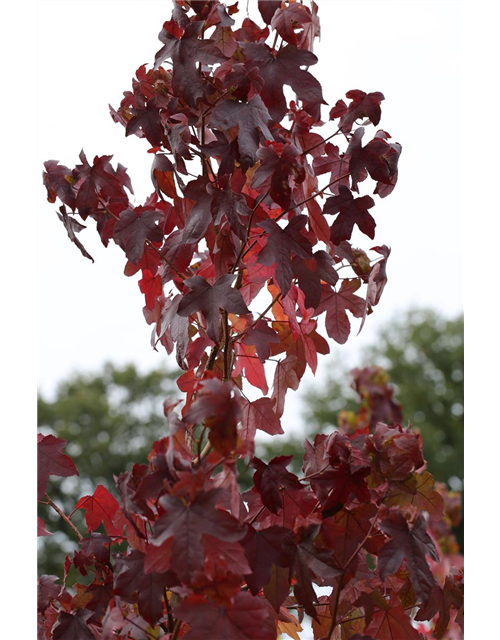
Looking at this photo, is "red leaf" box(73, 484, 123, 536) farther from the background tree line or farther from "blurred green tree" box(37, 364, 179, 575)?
"blurred green tree" box(37, 364, 179, 575)

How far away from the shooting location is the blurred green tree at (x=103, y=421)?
15.8m

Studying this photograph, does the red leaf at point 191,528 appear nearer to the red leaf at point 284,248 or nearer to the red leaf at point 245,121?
the red leaf at point 284,248

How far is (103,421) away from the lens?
16.4m

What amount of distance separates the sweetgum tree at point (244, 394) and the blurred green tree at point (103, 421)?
1389 centimetres

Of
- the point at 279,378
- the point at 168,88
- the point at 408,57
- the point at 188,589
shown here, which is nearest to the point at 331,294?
the point at 279,378

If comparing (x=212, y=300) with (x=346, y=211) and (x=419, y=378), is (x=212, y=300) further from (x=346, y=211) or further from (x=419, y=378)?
(x=419, y=378)

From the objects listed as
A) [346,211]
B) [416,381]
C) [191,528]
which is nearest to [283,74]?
[346,211]

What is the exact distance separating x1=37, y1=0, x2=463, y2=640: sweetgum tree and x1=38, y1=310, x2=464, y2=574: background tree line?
13039 mm

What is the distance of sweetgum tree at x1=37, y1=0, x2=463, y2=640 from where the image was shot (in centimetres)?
87

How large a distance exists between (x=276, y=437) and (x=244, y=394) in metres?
16.9

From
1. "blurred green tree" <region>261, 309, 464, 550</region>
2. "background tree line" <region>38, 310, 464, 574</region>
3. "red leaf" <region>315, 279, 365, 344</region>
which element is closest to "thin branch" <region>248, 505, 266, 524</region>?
"red leaf" <region>315, 279, 365, 344</region>

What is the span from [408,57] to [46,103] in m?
8.08

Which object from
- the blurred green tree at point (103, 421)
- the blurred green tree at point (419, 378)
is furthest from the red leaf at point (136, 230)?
the blurred green tree at point (419, 378)
